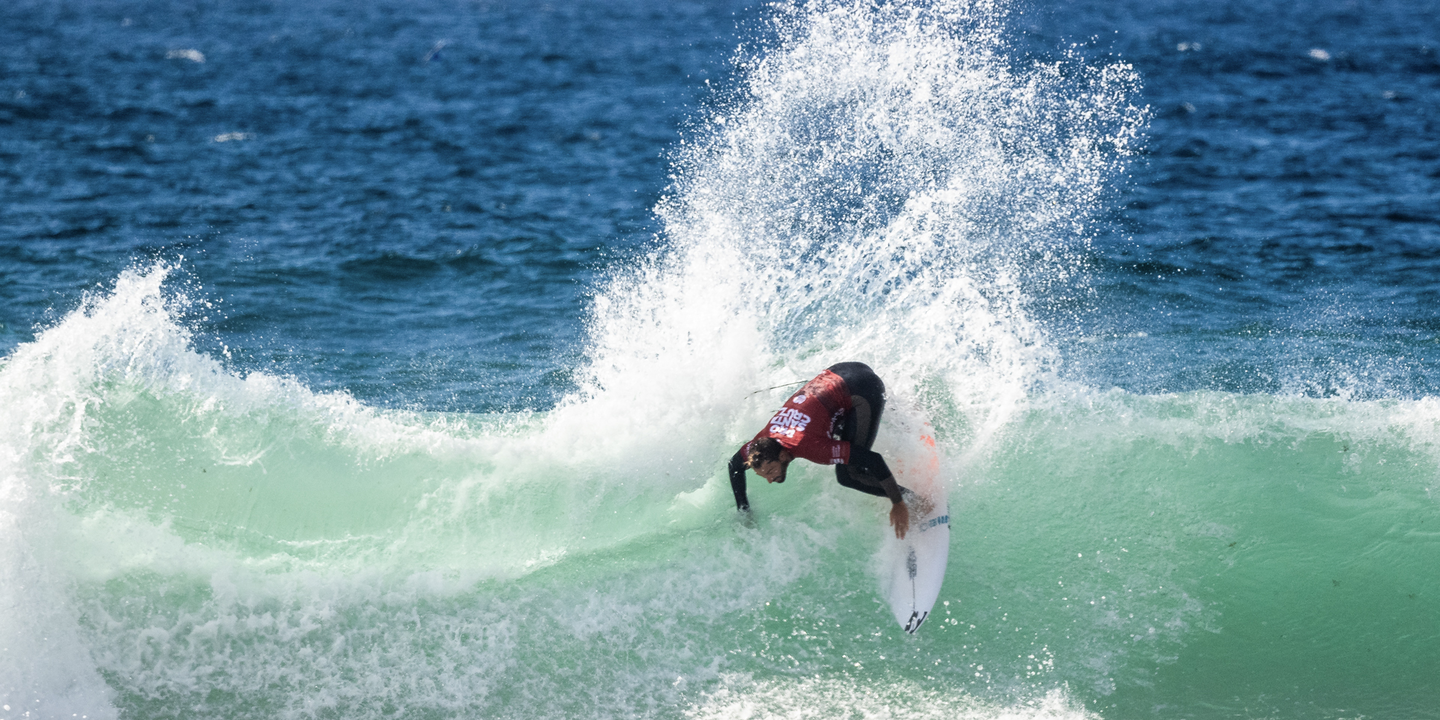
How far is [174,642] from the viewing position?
258 inches

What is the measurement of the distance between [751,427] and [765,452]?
4.17ft

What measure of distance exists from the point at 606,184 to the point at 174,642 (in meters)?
11.1

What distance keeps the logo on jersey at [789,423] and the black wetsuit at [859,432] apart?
0.27 metres

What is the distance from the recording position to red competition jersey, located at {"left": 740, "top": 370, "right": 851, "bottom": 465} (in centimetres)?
654

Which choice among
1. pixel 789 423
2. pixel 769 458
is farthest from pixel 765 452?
pixel 789 423

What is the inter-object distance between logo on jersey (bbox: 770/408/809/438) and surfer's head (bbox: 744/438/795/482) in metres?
0.07

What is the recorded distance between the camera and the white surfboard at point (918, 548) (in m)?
6.74

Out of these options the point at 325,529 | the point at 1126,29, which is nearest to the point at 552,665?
the point at 325,529

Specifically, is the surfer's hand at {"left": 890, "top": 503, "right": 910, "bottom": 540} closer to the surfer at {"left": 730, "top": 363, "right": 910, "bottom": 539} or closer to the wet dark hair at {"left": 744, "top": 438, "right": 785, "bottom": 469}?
the surfer at {"left": 730, "top": 363, "right": 910, "bottom": 539}

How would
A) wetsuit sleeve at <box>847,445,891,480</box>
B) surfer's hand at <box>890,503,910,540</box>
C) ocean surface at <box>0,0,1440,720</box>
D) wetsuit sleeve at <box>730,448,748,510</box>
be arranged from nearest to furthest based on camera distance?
ocean surface at <box>0,0,1440,720</box> < wetsuit sleeve at <box>847,445,891,480</box> < wetsuit sleeve at <box>730,448,748,510</box> < surfer's hand at <box>890,503,910,540</box>

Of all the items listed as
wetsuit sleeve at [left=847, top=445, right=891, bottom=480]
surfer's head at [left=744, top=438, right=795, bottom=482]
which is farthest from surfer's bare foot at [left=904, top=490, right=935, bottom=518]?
surfer's head at [left=744, top=438, right=795, bottom=482]

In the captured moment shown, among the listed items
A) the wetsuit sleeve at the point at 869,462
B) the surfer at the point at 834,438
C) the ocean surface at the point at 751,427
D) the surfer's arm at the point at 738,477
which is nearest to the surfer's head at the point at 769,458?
the surfer at the point at 834,438

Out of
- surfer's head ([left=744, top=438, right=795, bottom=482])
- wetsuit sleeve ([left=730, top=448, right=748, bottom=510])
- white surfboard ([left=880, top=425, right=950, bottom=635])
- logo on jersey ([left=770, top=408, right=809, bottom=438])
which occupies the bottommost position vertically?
white surfboard ([left=880, top=425, right=950, bottom=635])

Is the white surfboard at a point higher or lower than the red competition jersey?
lower
